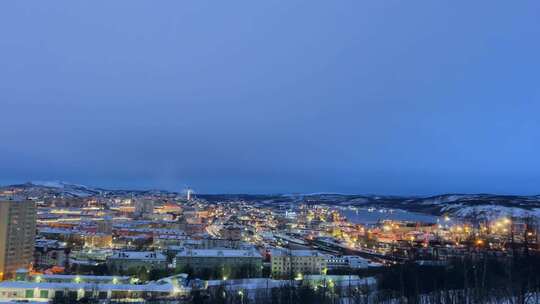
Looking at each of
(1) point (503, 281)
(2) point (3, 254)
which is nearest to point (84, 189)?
(2) point (3, 254)

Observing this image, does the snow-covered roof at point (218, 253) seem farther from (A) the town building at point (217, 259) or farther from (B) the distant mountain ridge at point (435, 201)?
(B) the distant mountain ridge at point (435, 201)

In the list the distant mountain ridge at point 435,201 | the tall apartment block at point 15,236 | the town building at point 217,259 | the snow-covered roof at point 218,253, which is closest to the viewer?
the tall apartment block at point 15,236

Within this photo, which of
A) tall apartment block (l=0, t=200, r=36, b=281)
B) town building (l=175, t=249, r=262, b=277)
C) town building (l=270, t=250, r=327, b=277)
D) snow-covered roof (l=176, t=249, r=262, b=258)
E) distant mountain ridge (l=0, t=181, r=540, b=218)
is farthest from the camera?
distant mountain ridge (l=0, t=181, r=540, b=218)

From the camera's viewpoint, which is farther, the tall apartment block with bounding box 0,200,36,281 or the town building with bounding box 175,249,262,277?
the town building with bounding box 175,249,262,277

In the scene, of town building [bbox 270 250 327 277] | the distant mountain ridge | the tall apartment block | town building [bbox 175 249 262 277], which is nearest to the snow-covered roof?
town building [bbox 175 249 262 277]

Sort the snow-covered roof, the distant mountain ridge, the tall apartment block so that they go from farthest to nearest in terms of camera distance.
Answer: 1. the distant mountain ridge
2. the snow-covered roof
3. the tall apartment block

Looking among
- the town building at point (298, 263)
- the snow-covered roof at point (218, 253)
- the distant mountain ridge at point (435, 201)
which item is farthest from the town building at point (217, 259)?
the distant mountain ridge at point (435, 201)

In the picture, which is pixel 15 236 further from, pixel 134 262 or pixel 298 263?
pixel 298 263

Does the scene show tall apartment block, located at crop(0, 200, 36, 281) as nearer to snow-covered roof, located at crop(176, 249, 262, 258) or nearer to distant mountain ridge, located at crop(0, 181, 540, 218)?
snow-covered roof, located at crop(176, 249, 262, 258)
